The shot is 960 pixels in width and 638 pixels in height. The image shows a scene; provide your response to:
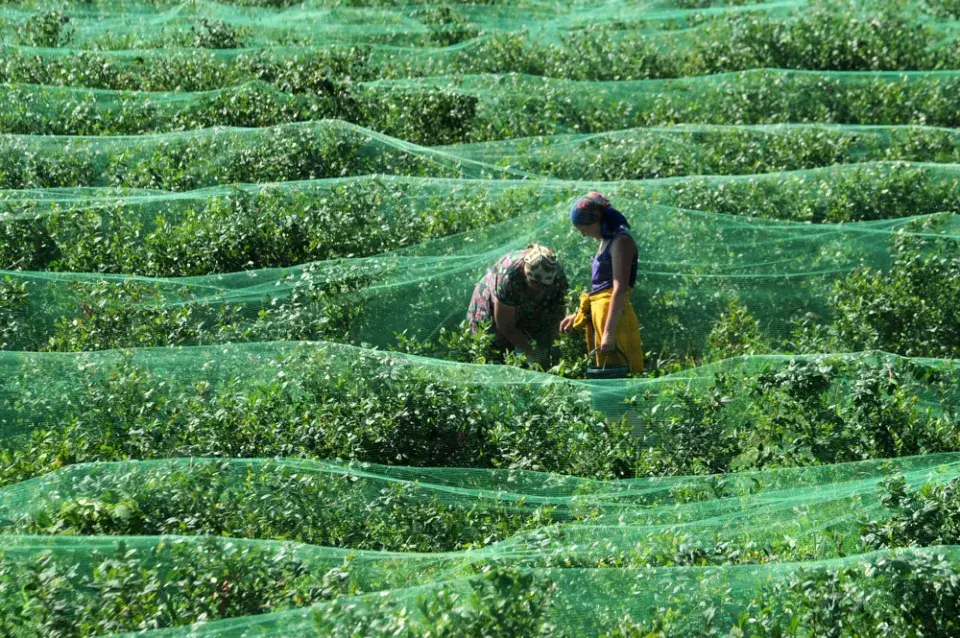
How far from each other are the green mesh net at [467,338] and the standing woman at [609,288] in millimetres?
279

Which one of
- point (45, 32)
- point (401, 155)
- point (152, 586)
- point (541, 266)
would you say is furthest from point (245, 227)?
point (45, 32)

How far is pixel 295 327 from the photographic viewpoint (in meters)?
6.83

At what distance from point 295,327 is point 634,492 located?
8.20 ft

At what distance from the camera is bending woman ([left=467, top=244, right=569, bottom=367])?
6496 millimetres

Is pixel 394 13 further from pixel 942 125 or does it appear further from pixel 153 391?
pixel 153 391

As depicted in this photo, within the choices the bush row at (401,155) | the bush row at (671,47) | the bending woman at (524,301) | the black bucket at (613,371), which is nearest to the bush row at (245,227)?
the bush row at (401,155)

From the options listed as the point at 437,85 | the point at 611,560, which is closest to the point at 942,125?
the point at 437,85

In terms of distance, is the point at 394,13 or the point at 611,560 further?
the point at 394,13

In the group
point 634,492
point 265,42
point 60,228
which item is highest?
point 265,42

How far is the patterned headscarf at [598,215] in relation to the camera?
250 inches

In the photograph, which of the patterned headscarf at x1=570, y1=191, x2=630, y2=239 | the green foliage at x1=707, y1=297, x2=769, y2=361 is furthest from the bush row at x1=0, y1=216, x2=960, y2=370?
the patterned headscarf at x1=570, y1=191, x2=630, y2=239

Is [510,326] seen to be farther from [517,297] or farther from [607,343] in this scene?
[607,343]

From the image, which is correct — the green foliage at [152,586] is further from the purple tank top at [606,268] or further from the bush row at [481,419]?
the purple tank top at [606,268]

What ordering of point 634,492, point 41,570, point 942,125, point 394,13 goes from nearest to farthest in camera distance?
point 41,570, point 634,492, point 942,125, point 394,13
